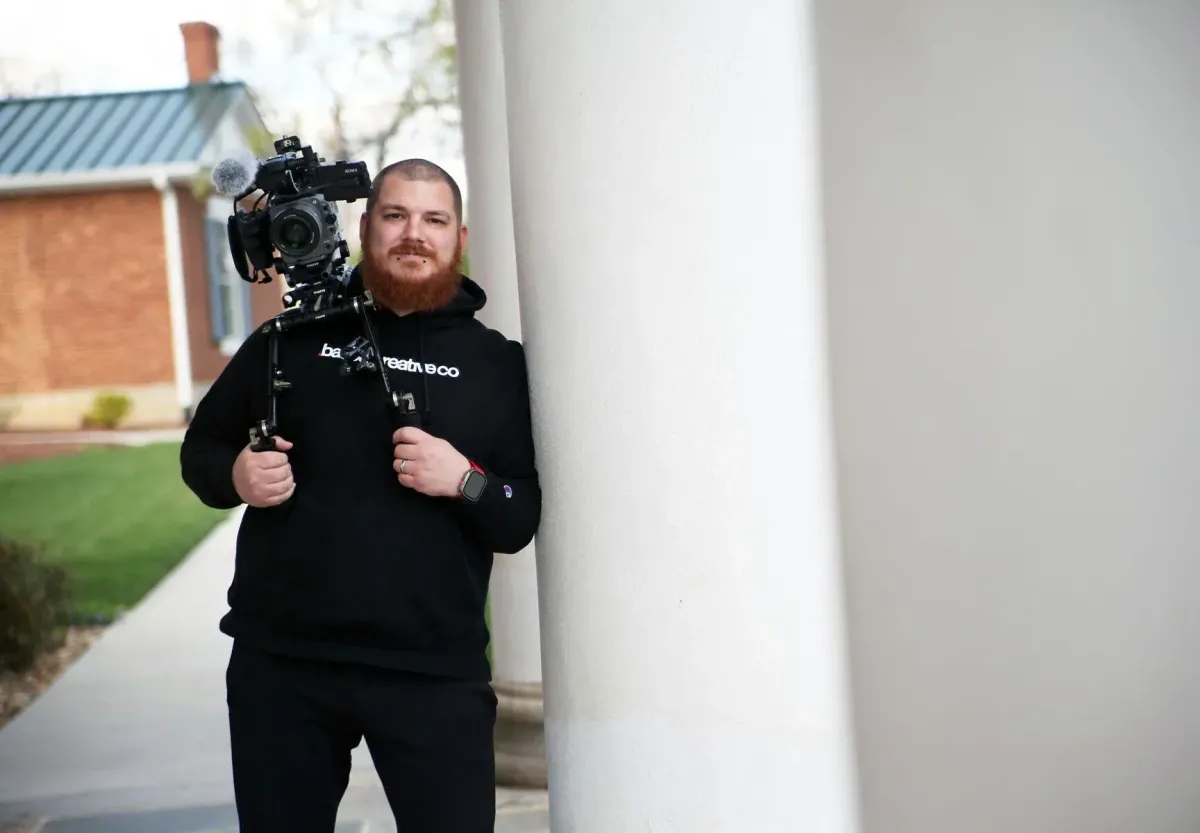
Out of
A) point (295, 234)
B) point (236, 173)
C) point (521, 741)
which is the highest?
point (236, 173)

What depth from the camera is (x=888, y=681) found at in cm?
291

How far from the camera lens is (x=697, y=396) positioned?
1790 mm

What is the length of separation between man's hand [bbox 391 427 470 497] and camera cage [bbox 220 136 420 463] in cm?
5

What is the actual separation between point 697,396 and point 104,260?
13.1m

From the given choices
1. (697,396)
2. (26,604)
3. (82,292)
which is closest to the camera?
(697,396)

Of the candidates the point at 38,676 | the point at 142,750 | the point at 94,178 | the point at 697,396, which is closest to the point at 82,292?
the point at 94,178

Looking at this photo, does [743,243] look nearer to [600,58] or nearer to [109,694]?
[600,58]

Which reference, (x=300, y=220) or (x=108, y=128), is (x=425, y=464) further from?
(x=108, y=128)

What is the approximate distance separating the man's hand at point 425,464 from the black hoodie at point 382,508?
0.06 m

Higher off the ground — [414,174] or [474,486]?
[414,174]

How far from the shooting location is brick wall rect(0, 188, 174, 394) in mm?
13492

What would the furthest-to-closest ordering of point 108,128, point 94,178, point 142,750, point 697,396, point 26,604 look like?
point 108,128
point 94,178
point 26,604
point 142,750
point 697,396

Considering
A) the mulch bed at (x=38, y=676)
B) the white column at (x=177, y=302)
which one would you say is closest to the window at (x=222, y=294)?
the white column at (x=177, y=302)

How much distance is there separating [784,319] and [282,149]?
0.93 m
